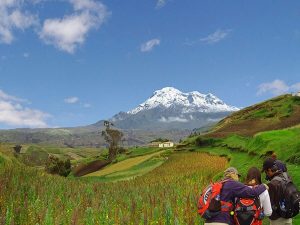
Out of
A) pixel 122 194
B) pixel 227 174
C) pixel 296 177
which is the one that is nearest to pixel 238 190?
pixel 227 174

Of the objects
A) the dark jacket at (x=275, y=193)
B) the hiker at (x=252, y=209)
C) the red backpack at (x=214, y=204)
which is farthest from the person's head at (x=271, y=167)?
the red backpack at (x=214, y=204)

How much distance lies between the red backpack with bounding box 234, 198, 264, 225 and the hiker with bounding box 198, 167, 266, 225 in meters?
0.15

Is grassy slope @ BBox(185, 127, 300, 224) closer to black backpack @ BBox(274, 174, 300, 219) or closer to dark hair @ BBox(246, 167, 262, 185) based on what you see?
black backpack @ BBox(274, 174, 300, 219)

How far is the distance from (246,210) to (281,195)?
169 cm

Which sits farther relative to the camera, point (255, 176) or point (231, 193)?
point (255, 176)

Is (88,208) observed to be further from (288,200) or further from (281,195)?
(288,200)

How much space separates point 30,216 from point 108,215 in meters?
2.87

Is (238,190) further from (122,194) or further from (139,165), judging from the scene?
(139,165)

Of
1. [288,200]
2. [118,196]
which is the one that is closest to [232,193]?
[288,200]

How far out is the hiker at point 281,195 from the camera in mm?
11461

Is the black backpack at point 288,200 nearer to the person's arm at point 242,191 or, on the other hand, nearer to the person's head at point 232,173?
the person's arm at point 242,191

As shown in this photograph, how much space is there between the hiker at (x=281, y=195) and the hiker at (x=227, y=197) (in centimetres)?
139

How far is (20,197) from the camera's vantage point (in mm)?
20734

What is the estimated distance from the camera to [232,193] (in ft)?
33.1
